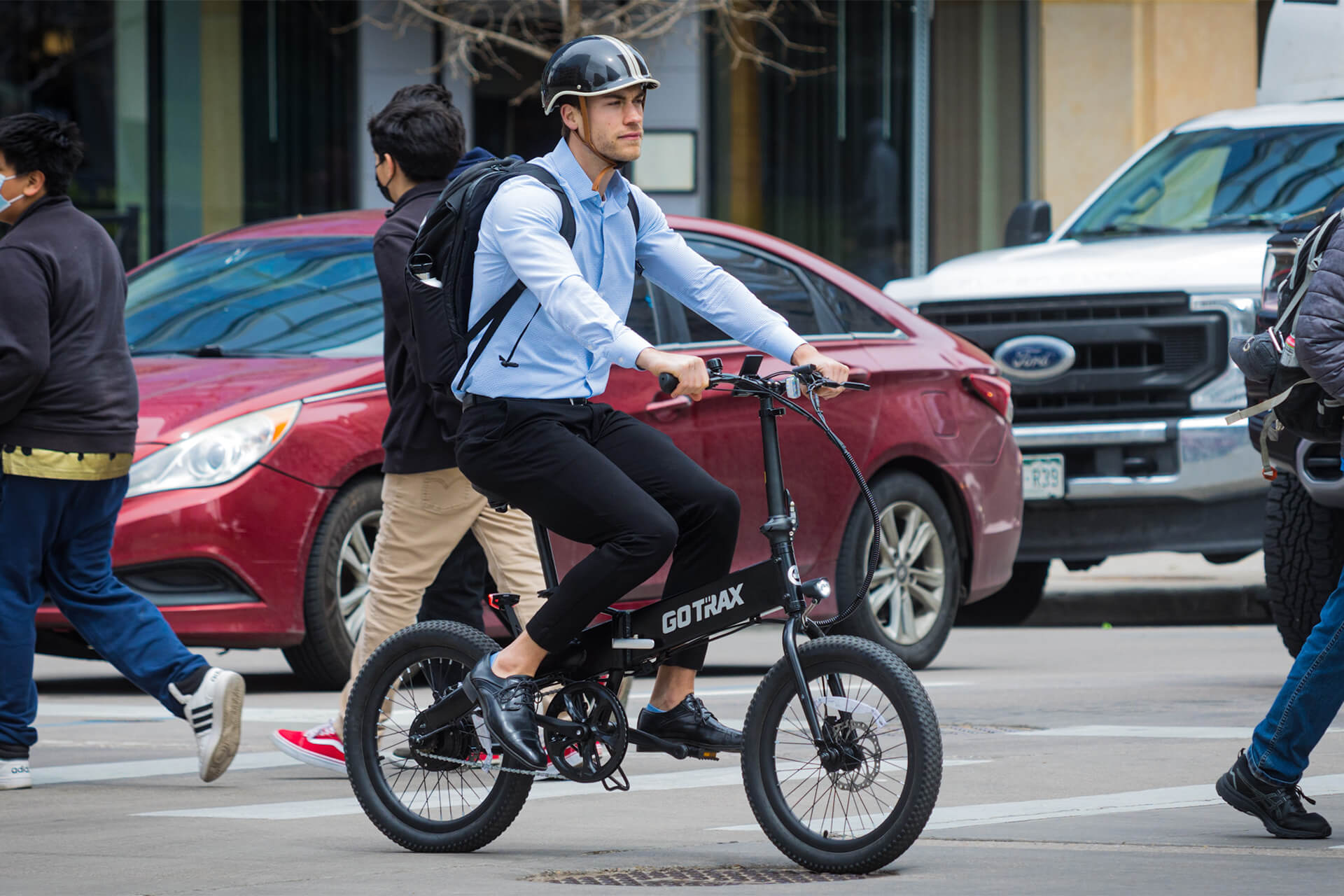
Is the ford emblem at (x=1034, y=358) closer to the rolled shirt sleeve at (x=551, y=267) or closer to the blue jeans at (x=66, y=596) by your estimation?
the blue jeans at (x=66, y=596)

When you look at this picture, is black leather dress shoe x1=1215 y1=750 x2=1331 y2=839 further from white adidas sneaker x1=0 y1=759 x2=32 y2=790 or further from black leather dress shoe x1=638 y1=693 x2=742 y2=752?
white adidas sneaker x1=0 y1=759 x2=32 y2=790

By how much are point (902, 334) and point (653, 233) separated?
4185 mm

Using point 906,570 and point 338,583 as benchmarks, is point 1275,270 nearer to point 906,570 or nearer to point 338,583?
point 906,570

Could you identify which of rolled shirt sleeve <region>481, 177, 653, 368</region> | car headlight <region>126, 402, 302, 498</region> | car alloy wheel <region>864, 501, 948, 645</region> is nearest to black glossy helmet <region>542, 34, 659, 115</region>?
rolled shirt sleeve <region>481, 177, 653, 368</region>

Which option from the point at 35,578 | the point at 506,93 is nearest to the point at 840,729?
the point at 35,578

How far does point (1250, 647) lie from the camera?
35.4ft

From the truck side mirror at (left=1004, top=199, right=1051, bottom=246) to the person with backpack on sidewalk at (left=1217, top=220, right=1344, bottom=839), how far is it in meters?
6.82

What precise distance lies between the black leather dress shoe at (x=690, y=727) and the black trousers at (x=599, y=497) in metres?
0.10

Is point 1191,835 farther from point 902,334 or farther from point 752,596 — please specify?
point 902,334

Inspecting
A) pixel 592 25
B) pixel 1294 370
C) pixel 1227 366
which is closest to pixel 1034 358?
pixel 1227 366

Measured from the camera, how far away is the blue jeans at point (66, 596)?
6.67 meters

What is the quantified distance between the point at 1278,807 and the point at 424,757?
1.99 meters

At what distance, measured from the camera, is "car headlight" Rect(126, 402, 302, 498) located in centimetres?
816

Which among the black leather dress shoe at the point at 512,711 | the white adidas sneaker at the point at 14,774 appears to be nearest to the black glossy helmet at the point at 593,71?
the black leather dress shoe at the point at 512,711
